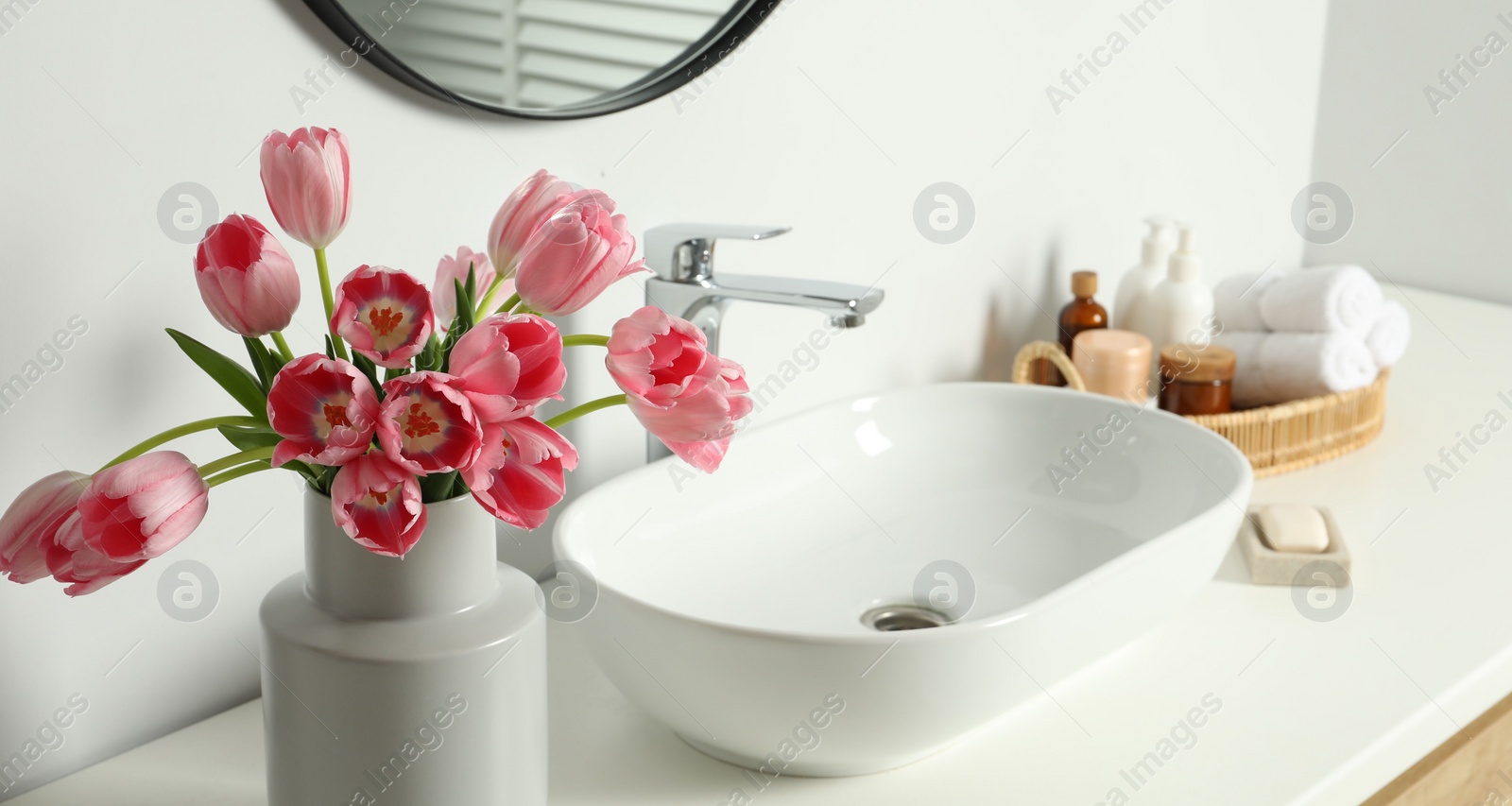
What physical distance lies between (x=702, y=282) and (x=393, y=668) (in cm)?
47

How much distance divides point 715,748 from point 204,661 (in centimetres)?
37

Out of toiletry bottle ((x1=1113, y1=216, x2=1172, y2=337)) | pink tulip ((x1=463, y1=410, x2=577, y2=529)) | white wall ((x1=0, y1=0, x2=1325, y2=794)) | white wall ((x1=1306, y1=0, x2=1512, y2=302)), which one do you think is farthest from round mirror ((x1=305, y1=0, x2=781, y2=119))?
white wall ((x1=1306, y1=0, x2=1512, y2=302))

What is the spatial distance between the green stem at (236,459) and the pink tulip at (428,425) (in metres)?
0.10

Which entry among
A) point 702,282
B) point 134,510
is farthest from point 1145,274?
point 134,510

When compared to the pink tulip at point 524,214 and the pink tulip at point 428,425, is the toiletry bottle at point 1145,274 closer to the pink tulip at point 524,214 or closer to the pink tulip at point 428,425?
the pink tulip at point 524,214

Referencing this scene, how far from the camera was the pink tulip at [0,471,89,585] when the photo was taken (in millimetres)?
576

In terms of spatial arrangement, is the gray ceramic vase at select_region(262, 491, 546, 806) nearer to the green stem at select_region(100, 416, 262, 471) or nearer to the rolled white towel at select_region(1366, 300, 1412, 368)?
the green stem at select_region(100, 416, 262, 471)

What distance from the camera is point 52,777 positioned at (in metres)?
0.82

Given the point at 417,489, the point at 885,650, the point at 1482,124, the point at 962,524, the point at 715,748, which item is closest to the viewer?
the point at 417,489

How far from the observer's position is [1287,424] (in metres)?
1.38

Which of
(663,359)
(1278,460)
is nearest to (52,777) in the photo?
(663,359)

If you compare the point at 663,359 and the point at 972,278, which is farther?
the point at 972,278

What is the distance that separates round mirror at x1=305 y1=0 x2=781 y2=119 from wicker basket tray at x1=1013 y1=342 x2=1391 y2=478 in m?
0.53

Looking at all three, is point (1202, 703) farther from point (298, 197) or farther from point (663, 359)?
point (298, 197)
